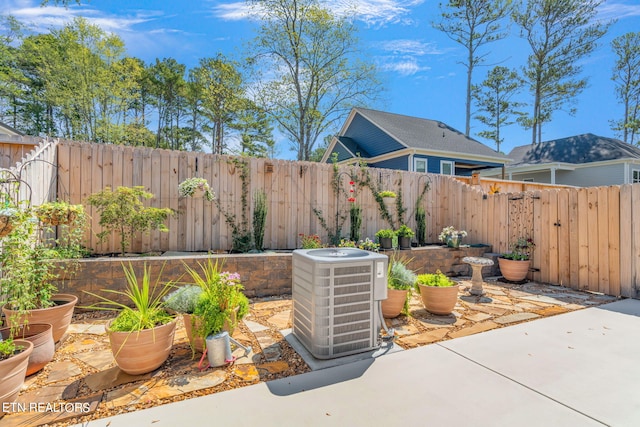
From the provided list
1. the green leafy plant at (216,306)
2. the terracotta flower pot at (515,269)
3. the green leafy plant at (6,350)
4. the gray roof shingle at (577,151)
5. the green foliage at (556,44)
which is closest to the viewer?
the green leafy plant at (6,350)

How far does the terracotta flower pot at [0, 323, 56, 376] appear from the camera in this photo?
2096 millimetres

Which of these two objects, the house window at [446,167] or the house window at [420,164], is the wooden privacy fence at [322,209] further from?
the house window at [446,167]

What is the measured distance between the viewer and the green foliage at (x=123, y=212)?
13.0ft

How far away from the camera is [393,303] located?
3.25 metres

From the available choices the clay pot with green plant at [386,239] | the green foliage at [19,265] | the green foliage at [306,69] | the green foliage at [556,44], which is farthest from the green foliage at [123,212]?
the green foliage at [556,44]

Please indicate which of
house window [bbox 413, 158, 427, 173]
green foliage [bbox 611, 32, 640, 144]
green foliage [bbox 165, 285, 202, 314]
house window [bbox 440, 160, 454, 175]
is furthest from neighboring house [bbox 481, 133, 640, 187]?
green foliage [bbox 165, 285, 202, 314]

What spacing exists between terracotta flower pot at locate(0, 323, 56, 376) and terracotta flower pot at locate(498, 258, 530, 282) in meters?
5.97

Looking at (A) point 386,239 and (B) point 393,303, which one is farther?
(A) point 386,239

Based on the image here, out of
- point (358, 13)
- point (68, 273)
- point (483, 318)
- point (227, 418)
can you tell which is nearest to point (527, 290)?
point (483, 318)

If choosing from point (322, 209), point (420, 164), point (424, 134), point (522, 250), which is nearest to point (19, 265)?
point (322, 209)

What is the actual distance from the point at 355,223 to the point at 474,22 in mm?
15680

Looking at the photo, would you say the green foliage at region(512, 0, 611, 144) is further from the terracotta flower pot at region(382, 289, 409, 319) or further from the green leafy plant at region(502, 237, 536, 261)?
the terracotta flower pot at region(382, 289, 409, 319)

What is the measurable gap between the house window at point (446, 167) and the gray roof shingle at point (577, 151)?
238 inches

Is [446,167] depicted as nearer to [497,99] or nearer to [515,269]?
[515,269]
